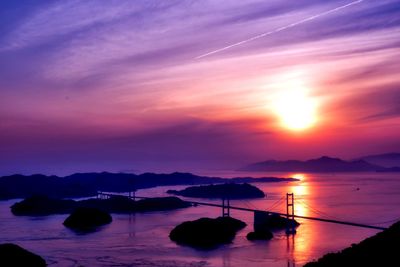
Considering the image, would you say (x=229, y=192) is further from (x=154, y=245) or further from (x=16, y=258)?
(x=16, y=258)

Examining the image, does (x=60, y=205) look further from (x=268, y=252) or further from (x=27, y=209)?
(x=268, y=252)

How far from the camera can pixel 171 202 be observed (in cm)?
8862

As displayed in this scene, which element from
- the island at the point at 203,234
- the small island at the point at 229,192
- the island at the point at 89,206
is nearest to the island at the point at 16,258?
the island at the point at 203,234

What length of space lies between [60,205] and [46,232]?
1246 inches

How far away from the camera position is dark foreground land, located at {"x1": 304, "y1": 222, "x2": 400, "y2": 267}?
14914 millimetres

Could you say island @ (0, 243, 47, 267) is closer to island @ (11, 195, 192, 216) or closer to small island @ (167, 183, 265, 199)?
island @ (11, 195, 192, 216)

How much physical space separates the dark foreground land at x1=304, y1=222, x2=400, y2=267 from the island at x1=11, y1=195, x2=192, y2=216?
67265 millimetres

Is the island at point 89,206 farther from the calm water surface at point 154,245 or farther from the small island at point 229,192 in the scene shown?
the small island at point 229,192

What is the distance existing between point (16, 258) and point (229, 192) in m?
93.5

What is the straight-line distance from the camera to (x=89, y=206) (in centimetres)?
8388

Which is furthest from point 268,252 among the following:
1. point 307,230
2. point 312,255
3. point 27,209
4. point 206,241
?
point 27,209

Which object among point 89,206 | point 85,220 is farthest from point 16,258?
point 89,206

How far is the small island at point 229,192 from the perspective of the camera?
121 metres

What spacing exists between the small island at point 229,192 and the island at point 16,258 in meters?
88.4
